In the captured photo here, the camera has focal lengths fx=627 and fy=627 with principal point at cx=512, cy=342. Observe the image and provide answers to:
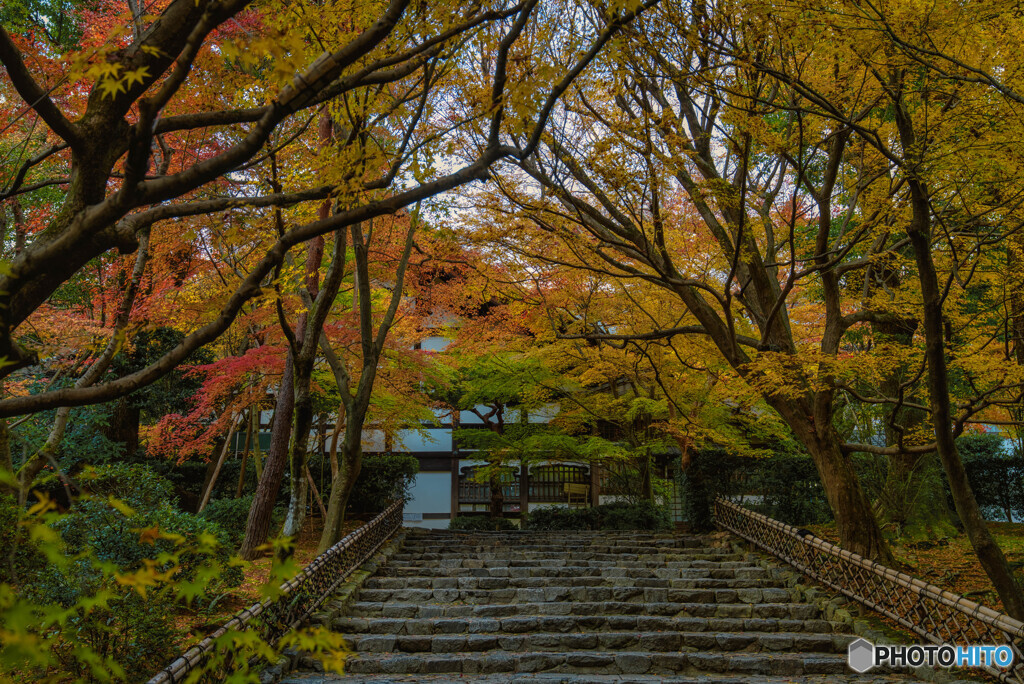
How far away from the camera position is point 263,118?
10.7ft

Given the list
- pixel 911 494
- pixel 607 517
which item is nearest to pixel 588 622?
pixel 911 494

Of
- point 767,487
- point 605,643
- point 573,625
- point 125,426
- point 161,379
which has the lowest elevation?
point 605,643

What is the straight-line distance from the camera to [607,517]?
53.6 ft

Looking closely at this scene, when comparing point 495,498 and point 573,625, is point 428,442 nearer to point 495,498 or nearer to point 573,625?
point 495,498

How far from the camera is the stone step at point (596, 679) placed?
20.3ft

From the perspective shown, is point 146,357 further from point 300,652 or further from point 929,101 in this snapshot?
point 929,101

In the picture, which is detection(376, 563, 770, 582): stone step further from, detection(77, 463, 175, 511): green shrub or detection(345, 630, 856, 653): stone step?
detection(77, 463, 175, 511): green shrub

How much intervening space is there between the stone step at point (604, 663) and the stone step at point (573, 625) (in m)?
0.71

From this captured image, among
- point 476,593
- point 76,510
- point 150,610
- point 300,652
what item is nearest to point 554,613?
point 476,593

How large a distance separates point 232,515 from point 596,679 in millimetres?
8599

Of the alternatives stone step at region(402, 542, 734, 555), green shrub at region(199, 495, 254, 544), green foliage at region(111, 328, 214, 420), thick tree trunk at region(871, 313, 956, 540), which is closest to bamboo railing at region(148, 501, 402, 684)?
stone step at region(402, 542, 734, 555)

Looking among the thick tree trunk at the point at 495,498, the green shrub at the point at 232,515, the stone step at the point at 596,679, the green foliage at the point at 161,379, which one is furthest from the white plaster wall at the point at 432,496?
the stone step at the point at 596,679

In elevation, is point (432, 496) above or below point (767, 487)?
below

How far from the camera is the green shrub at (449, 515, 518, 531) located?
16.8 metres
